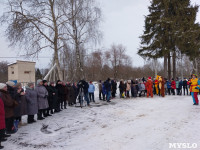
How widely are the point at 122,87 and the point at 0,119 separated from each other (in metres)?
11.2

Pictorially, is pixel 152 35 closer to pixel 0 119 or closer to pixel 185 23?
pixel 185 23

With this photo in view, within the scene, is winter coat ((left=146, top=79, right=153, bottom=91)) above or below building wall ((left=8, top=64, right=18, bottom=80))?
below

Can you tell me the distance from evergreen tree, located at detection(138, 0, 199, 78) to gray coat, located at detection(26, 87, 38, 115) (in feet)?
53.1

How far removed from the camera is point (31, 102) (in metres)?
7.02

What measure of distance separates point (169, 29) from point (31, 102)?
17719 millimetres

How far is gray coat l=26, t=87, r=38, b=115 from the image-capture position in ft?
22.9

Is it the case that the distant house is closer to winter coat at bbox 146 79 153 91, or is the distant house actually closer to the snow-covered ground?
the snow-covered ground

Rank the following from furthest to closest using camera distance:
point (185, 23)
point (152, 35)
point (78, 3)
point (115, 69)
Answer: point (115, 69)
point (152, 35)
point (185, 23)
point (78, 3)

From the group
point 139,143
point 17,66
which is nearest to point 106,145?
point 139,143

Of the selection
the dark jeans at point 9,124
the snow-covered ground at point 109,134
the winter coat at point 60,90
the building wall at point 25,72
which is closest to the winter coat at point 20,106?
the dark jeans at point 9,124

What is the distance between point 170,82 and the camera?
1554 centimetres

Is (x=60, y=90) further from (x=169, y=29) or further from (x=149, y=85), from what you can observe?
(x=169, y=29)

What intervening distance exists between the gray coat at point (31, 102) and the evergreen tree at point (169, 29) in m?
16.2

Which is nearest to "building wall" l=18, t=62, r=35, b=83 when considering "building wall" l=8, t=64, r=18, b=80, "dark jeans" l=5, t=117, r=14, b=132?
"building wall" l=8, t=64, r=18, b=80
